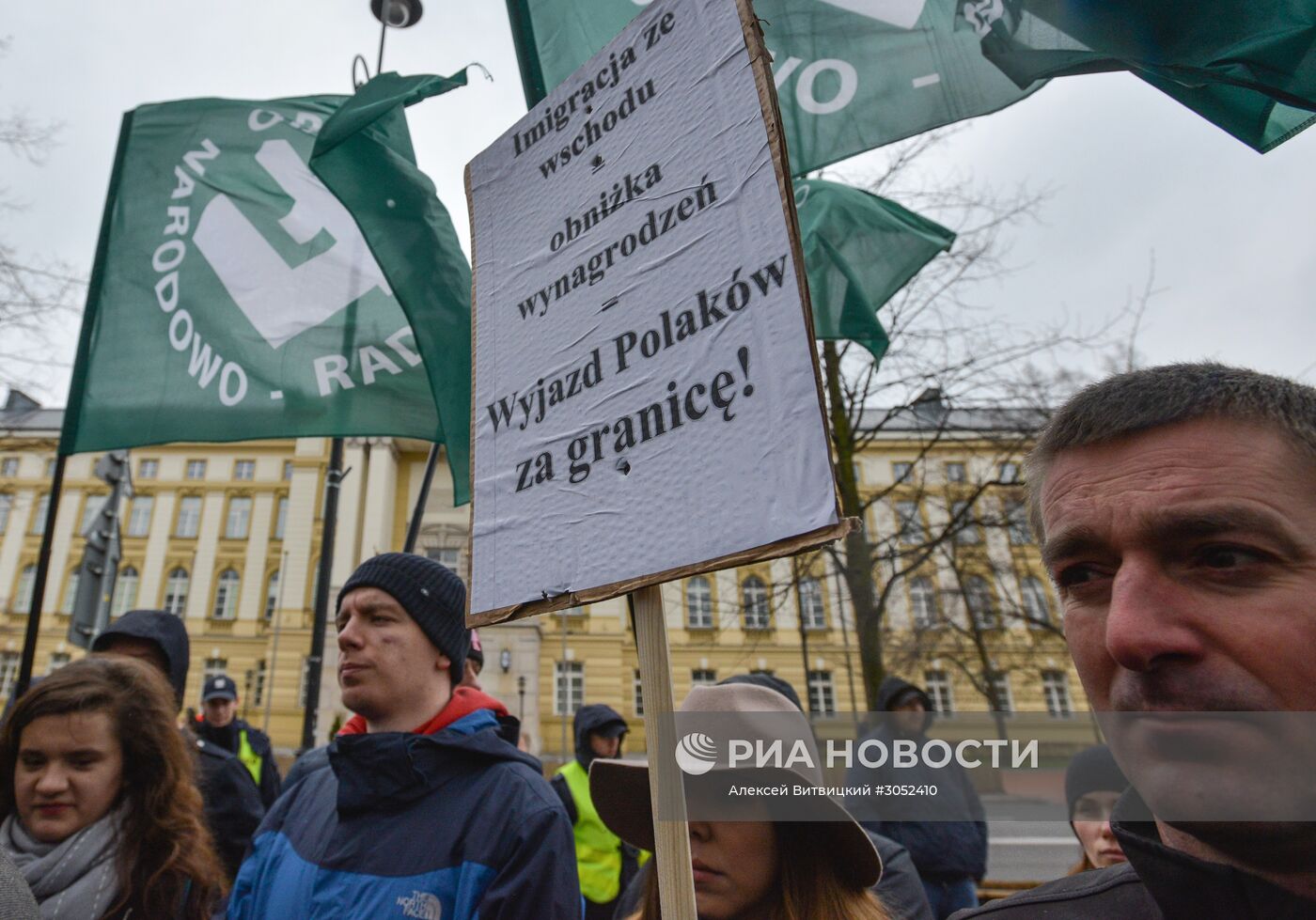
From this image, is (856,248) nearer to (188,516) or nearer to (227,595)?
(227,595)

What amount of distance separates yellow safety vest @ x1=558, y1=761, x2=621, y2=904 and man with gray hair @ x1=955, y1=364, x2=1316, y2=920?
175 inches

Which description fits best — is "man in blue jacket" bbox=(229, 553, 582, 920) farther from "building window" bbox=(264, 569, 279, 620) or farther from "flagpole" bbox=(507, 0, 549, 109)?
"building window" bbox=(264, 569, 279, 620)

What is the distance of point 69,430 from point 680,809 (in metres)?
3.94

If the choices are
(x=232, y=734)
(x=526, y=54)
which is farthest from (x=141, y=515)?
(x=526, y=54)

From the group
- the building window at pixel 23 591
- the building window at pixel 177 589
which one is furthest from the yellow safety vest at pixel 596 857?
the building window at pixel 23 591

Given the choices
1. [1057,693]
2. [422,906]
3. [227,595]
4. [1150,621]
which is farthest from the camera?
[227,595]

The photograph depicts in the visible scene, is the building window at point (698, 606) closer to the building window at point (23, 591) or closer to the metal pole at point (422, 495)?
the metal pole at point (422, 495)

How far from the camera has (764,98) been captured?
148 cm

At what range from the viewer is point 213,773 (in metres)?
3.98

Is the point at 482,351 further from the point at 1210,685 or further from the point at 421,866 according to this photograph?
the point at 1210,685

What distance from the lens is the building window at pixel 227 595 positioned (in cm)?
4347

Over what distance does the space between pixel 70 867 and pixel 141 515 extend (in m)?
52.0

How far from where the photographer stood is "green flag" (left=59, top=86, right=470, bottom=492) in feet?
13.7

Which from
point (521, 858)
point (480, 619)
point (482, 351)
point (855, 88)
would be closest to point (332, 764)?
point (521, 858)
